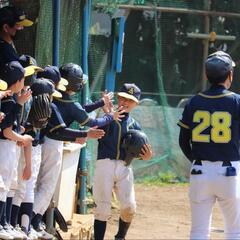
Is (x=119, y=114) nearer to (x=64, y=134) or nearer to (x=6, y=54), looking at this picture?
(x=64, y=134)

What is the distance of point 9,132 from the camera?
20.9 ft

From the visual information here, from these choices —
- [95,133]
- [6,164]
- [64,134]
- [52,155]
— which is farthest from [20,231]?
[95,133]

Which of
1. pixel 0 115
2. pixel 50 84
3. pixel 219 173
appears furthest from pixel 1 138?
pixel 219 173

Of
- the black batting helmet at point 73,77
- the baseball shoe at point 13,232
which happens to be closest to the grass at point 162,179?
the black batting helmet at point 73,77

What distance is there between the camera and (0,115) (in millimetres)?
6160

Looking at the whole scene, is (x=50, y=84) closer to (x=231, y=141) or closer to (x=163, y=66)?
(x=231, y=141)

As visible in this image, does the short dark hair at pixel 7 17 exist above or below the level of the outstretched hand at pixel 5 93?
above

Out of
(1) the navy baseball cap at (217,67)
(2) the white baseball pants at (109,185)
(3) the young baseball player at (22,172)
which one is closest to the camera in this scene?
(1) the navy baseball cap at (217,67)

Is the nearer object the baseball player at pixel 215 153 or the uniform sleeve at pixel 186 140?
the baseball player at pixel 215 153

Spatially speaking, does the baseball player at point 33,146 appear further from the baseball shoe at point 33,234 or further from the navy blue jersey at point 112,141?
the navy blue jersey at point 112,141

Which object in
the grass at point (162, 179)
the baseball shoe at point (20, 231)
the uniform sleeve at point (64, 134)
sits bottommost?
the grass at point (162, 179)

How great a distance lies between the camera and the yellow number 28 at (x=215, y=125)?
20.2 ft

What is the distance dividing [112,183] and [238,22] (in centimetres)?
837

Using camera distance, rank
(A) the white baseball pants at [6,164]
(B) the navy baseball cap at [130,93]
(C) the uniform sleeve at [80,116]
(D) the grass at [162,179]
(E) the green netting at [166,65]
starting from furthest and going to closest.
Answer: (E) the green netting at [166,65] → (D) the grass at [162,179] → (B) the navy baseball cap at [130,93] → (C) the uniform sleeve at [80,116] → (A) the white baseball pants at [6,164]
